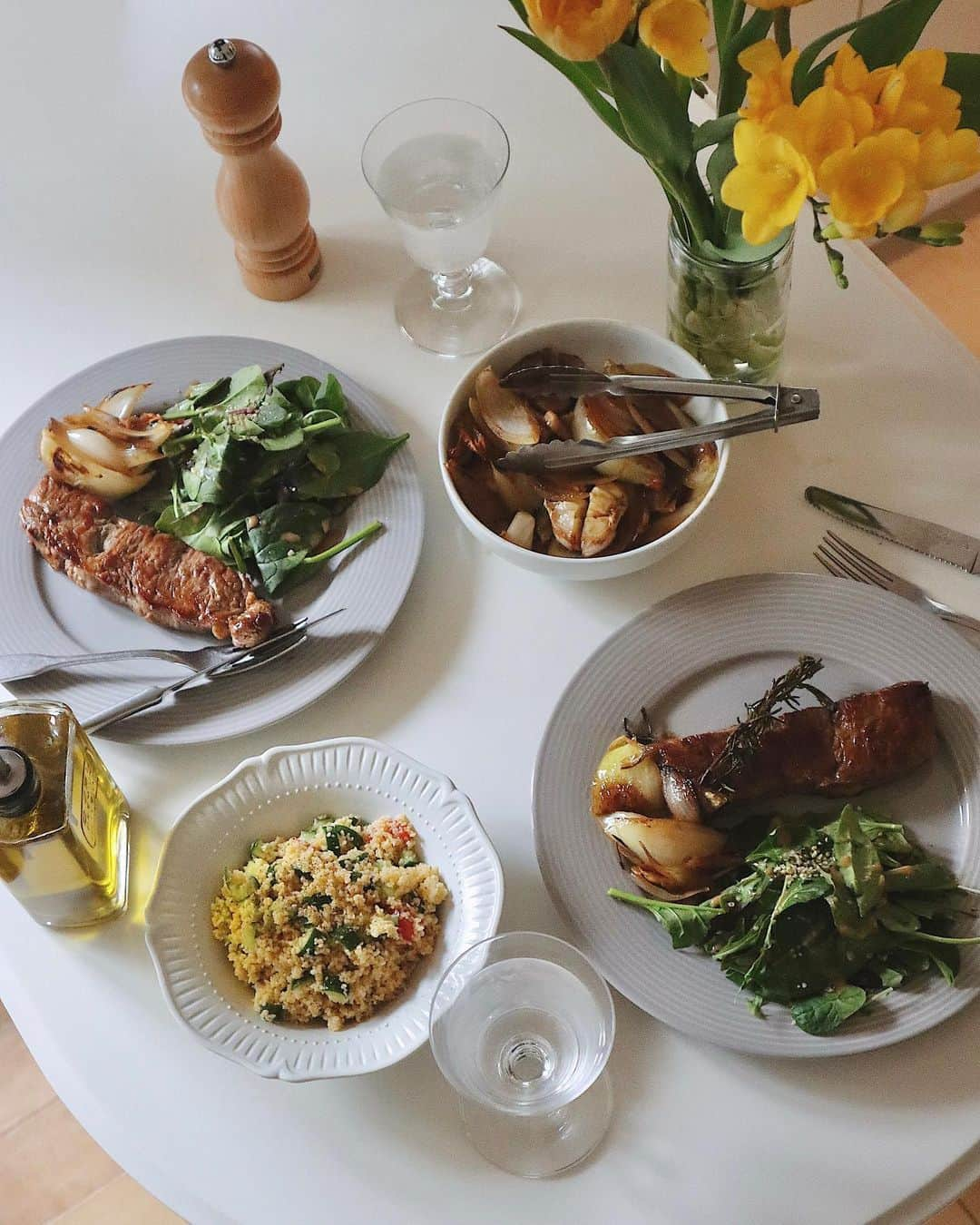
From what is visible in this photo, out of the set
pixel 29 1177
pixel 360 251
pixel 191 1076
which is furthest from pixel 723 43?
pixel 29 1177

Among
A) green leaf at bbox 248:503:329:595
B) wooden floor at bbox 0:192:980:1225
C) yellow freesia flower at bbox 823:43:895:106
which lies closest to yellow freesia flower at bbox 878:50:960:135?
yellow freesia flower at bbox 823:43:895:106

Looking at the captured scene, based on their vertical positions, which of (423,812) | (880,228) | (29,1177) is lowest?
(29,1177)

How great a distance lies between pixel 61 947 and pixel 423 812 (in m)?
0.33

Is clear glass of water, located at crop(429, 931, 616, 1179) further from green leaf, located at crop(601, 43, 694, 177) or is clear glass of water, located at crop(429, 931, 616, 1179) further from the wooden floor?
the wooden floor

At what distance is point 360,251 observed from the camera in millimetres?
1371

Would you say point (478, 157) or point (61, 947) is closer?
point (61, 947)

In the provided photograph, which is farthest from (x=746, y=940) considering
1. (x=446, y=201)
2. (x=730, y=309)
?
(x=446, y=201)

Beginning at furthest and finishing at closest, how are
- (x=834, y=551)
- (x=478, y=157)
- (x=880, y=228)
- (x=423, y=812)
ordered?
1. (x=478, y=157)
2. (x=834, y=551)
3. (x=423, y=812)
4. (x=880, y=228)

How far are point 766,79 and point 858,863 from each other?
22.5 inches

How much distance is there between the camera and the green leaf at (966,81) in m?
0.90

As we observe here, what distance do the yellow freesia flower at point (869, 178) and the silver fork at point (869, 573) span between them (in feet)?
1.22

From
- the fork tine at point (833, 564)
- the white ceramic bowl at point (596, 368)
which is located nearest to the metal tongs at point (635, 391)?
the white ceramic bowl at point (596, 368)

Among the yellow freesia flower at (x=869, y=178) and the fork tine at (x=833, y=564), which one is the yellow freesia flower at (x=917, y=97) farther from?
the fork tine at (x=833, y=564)

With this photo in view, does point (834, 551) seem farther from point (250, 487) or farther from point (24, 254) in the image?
point (24, 254)
